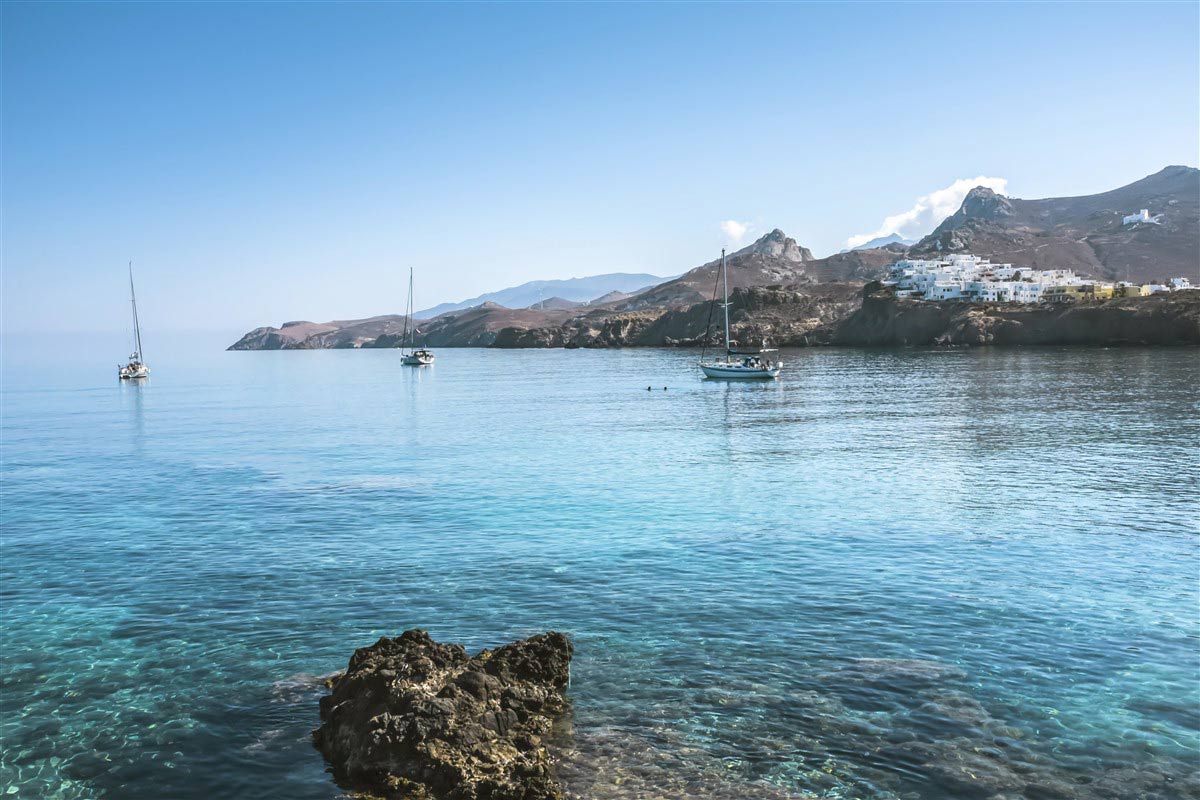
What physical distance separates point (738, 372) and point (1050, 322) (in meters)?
91.9

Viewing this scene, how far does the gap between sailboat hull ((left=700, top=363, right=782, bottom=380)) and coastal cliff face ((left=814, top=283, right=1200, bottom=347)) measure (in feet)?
273

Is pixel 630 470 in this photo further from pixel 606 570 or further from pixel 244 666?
pixel 244 666

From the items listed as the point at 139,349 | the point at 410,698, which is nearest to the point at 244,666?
the point at 410,698

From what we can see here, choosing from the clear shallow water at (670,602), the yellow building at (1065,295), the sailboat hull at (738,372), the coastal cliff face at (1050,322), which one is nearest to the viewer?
the clear shallow water at (670,602)

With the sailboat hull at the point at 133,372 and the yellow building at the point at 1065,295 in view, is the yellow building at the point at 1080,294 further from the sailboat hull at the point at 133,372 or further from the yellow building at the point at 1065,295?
the sailboat hull at the point at 133,372

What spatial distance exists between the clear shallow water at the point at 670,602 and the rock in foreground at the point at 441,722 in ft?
2.26

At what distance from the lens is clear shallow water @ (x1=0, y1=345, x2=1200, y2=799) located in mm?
13719

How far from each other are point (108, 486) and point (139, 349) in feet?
391

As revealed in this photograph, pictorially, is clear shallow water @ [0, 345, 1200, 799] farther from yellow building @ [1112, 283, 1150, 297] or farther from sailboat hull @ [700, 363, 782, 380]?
yellow building @ [1112, 283, 1150, 297]

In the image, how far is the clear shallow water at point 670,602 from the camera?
13.7 metres

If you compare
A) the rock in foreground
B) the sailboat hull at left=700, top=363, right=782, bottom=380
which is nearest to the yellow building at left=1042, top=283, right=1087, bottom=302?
the sailboat hull at left=700, top=363, right=782, bottom=380

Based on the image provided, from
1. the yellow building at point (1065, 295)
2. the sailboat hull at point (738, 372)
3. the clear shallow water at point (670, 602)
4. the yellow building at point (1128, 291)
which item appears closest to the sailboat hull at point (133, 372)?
the clear shallow water at point (670, 602)

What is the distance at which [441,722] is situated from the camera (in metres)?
13.1

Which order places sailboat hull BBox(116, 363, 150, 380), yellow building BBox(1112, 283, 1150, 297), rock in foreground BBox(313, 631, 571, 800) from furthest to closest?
yellow building BBox(1112, 283, 1150, 297)
sailboat hull BBox(116, 363, 150, 380)
rock in foreground BBox(313, 631, 571, 800)
